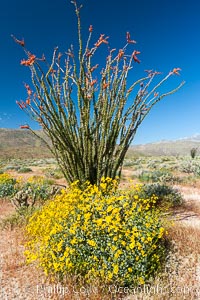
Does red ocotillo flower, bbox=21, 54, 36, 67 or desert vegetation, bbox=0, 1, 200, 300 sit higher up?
red ocotillo flower, bbox=21, 54, 36, 67

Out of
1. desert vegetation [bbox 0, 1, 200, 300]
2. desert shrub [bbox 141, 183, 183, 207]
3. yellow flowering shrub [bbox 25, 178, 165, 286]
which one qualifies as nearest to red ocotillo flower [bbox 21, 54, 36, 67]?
desert vegetation [bbox 0, 1, 200, 300]

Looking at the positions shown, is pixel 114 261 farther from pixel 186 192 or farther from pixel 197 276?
pixel 186 192

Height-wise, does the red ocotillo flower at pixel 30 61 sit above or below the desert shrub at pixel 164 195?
above

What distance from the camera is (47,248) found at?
3.63m

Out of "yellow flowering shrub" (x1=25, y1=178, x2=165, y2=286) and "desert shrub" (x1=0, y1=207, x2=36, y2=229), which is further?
"desert shrub" (x1=0, y1=207, x2=36, y2=229)

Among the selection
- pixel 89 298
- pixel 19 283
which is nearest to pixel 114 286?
pixel 89 298

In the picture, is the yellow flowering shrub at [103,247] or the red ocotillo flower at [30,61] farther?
the red ocotillo flower at [30,61]

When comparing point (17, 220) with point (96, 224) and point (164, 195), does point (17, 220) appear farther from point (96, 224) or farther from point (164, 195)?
point (164, 195)

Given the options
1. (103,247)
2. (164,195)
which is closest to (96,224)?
(103,247)

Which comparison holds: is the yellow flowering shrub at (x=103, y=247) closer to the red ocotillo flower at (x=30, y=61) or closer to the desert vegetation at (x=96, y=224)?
the desert vegetation at (x=96, y=224)

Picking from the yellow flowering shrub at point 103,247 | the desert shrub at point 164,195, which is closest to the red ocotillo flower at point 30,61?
the yellow flowering shrub at point 103,247

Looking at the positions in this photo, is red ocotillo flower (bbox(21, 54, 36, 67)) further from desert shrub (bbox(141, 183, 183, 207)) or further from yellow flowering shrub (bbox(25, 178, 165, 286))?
desert shrub (bbox(141, 183, 183, 207))

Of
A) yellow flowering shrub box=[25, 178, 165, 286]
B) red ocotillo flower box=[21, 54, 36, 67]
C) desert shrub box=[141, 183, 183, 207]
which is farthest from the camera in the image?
desert shrub box=[141, 183, 183, 207]

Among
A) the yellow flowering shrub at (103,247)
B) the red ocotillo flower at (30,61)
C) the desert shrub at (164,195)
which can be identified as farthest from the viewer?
the desert shrub at (164,195)
